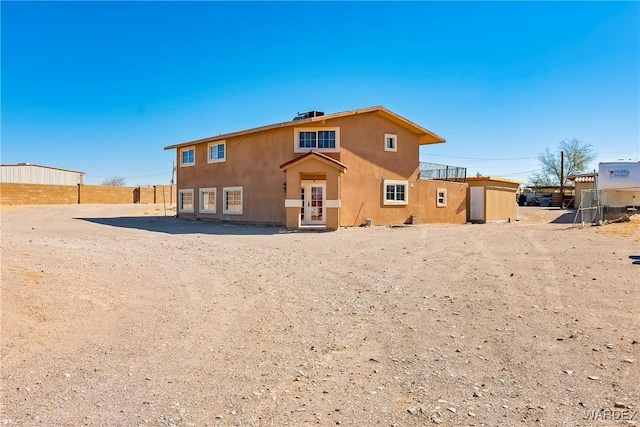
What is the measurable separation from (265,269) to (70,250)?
209 inches

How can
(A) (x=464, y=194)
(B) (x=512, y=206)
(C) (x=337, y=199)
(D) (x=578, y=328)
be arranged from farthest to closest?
1. (B) (x=512, y=206)
2. (A) (x=464, y=194)
3. (C) (x=337, y=199)
4. (D) (x=578, y=328)

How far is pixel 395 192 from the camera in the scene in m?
23.1

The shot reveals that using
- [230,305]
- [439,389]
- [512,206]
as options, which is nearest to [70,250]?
[230,305]

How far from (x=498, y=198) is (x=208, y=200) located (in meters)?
20.2

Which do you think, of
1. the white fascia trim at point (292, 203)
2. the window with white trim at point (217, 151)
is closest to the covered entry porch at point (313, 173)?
the white fascia trim at point (292, 203)

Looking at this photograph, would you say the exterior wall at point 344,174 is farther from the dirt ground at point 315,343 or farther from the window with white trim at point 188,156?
the dirt ground at point 315,343

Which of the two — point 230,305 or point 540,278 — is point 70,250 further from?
point 540,278

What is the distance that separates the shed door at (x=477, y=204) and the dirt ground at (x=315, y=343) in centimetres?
1983

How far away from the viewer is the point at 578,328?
546 cm

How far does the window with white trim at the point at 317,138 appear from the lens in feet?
69.3

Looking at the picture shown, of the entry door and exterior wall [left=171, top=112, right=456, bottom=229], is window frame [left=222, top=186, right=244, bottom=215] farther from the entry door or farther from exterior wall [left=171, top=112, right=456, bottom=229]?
the entry door

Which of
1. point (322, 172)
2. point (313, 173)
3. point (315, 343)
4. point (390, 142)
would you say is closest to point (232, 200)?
point (313, 173)

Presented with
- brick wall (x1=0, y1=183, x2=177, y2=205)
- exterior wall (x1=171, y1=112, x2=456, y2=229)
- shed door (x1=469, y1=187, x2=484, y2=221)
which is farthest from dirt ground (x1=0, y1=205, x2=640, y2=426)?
brick wall (x1=0, y1=183, x2=177, y2=205)

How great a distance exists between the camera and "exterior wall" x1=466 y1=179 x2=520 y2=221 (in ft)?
96.6
